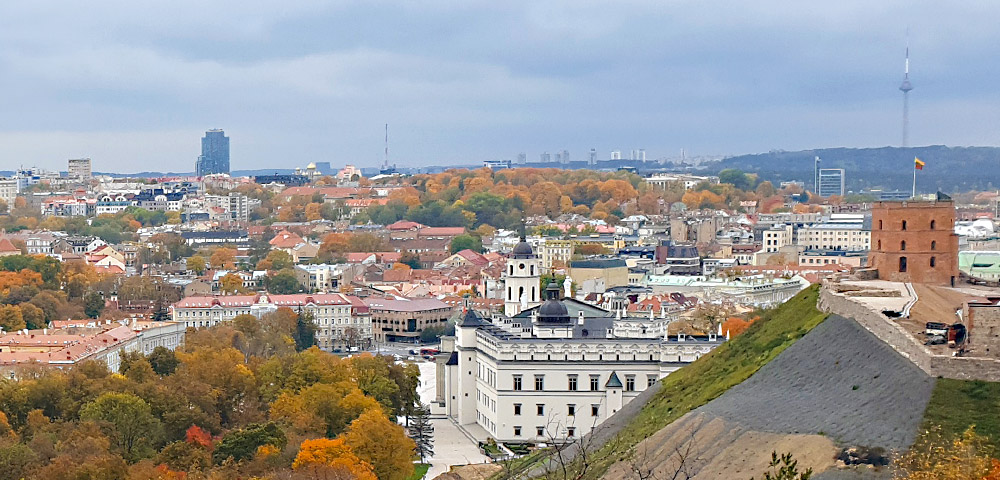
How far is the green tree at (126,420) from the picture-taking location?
44.5 m

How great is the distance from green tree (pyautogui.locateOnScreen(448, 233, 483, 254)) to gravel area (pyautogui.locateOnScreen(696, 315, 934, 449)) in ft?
320

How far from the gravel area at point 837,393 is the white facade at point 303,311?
54.6m

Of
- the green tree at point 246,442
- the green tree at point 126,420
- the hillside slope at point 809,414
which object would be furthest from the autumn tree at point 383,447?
the hillside slope at point 809,414

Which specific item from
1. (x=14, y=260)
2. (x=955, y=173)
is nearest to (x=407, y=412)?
(x=14, y=260)

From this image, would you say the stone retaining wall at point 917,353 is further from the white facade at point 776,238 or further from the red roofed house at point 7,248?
the red roofed house at point 7,248

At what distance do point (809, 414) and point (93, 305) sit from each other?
6664cm

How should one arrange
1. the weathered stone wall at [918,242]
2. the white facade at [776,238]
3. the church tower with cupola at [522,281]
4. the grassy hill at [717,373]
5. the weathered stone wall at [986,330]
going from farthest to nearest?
the white facade at [776,238] < the church tower with cupola at [522,281] < the weathered stone wall at [918,242] < the grassy hill at [717,373] < the weathered stone wall at [986,330]

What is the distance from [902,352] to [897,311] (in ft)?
7.34

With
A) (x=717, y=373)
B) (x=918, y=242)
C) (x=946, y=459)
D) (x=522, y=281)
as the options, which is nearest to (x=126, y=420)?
(x=522, y=281)

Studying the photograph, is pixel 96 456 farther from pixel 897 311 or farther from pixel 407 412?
pixel 897 311

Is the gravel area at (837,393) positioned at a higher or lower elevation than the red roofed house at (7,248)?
higher

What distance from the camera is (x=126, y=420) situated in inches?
1795

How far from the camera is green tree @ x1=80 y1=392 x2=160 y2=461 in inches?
1751

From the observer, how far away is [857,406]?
972 inches
